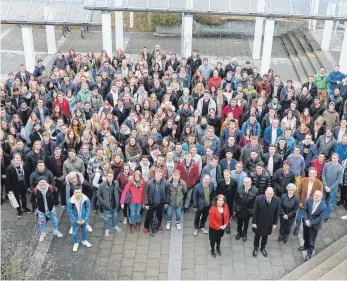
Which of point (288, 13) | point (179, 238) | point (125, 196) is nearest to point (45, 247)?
point (125, 196)

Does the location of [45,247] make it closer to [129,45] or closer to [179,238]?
[179,238]

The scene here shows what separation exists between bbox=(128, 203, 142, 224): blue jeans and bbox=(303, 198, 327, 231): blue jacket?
3262mm

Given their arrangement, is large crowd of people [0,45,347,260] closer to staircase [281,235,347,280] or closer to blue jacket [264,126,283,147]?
blue jacket [264,126,283,147]

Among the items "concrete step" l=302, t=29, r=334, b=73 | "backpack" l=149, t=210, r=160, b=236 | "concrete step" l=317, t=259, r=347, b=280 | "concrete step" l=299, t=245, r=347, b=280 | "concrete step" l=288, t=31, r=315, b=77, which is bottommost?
"backpack" l=149, t=210, r=160, b=236

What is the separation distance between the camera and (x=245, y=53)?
68.2 feet

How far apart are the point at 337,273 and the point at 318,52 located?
41.2ft

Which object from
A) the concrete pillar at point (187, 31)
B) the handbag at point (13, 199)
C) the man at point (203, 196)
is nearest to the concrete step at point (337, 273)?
the man at point (203, 196)

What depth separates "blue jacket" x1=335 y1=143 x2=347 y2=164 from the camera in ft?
34.8

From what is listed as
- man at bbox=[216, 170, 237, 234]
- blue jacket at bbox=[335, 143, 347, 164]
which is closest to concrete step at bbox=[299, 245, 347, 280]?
man at bbox=[216, 170, 237, 234]

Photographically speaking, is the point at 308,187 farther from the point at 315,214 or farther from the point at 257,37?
the point at 257,37

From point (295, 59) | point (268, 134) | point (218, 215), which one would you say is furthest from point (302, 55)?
point (218, 215)

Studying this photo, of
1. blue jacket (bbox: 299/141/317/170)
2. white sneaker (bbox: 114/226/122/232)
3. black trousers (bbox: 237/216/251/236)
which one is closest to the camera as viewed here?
black trousers (bbox: 237/216/251/236)

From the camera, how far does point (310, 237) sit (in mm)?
9484

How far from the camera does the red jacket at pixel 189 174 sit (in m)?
10.2
